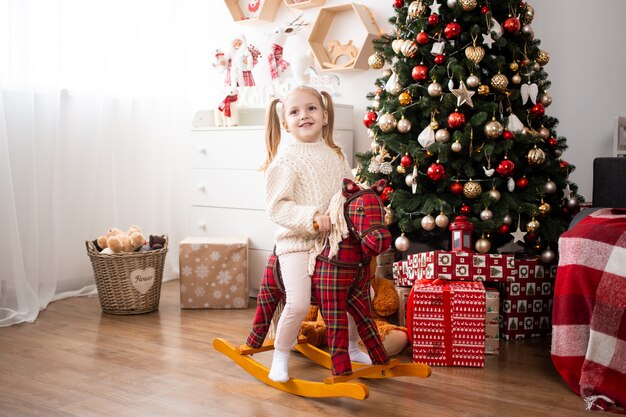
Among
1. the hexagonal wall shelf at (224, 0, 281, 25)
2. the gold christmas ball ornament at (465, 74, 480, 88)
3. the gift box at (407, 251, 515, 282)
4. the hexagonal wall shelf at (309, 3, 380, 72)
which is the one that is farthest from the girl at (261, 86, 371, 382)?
the hexagonal wall shelf at (224, 0, 281, 25)

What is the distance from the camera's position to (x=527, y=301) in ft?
8.77

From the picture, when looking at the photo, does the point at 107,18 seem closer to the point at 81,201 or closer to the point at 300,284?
the point at 81,201

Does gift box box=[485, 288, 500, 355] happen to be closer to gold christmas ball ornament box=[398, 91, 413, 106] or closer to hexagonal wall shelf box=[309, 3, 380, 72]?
gold christmas ball ornament box=[398, 91, 413, 106]

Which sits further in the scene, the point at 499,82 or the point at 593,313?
the point at 499,82

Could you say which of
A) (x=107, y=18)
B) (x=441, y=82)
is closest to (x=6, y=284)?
(x=107, y=18)

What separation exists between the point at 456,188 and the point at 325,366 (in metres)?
0.90

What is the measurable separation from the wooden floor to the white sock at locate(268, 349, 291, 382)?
0.16 ft

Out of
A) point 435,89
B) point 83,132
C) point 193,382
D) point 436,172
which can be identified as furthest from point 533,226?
point 83,132

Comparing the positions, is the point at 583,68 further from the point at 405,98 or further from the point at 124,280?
the point at 124,280

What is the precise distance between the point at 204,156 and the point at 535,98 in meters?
1.70

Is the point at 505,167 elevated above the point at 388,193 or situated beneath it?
elevated above

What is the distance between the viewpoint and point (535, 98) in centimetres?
278

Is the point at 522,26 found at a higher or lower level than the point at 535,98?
higher

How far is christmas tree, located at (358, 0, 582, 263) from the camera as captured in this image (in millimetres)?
2648
